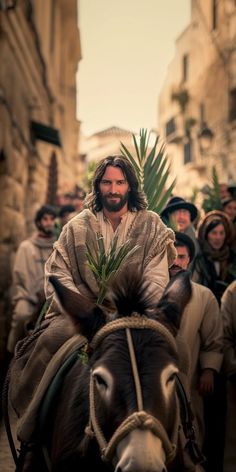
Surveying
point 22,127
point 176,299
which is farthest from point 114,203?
point 22,127

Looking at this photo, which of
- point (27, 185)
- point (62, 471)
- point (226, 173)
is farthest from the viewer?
point (226, 173)

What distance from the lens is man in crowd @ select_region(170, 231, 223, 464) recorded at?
458cm

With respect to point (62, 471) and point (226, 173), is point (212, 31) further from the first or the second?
point (62, 471)

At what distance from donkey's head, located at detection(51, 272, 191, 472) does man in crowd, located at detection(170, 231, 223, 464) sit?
1.84 metres

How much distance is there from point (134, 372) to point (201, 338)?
2.43m

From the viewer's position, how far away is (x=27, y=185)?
13.2m

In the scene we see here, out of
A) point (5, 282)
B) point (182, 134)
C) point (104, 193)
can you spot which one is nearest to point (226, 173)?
point (182, 134)

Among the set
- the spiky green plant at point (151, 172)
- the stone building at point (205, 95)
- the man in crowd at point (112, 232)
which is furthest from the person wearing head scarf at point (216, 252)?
the stone building at point (205, 95)

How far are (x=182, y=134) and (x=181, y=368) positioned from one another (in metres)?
32.2

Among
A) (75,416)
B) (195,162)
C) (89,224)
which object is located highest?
(195,162)

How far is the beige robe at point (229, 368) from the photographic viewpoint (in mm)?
4969

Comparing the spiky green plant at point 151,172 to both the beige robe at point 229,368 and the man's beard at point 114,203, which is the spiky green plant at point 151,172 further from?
the beige robe at point 229,368

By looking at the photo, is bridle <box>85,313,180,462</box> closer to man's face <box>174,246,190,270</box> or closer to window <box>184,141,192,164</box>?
man's face <box>174,246,190,270</box>

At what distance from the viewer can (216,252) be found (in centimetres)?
652
